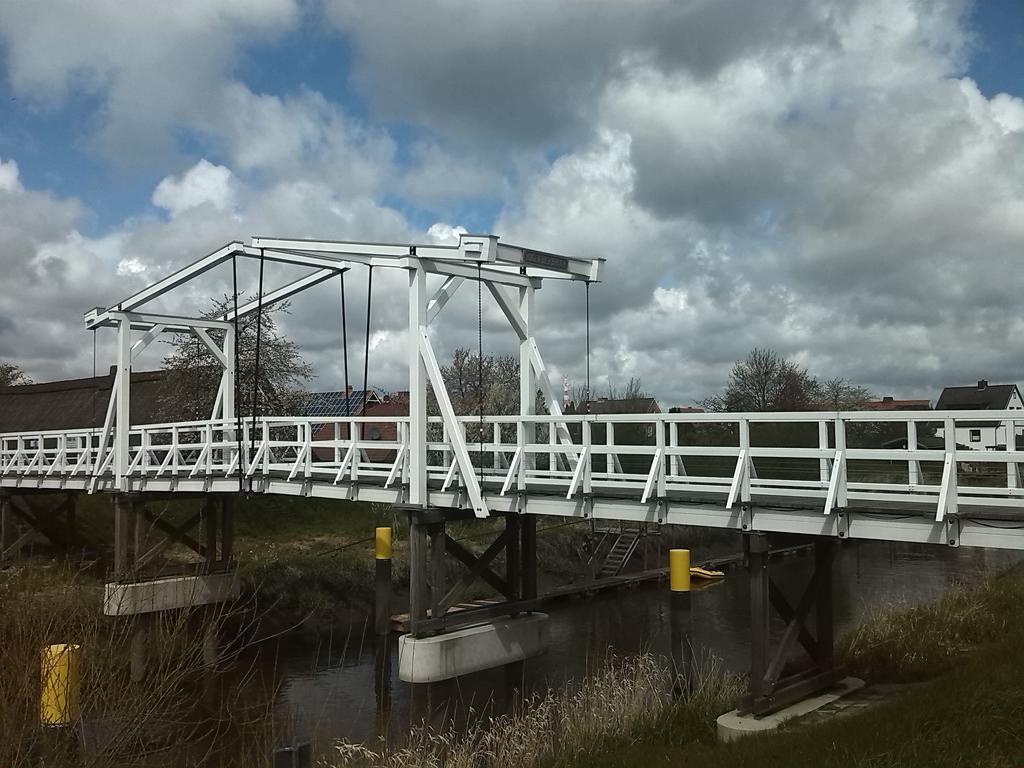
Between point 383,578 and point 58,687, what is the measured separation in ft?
33.2

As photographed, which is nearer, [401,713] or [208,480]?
[401,713]

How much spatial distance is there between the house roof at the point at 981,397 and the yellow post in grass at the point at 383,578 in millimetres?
54428

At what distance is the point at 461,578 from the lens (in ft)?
44.6

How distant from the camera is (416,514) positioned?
43.2 ft

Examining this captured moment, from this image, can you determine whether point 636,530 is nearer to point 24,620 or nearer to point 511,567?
point 511,567

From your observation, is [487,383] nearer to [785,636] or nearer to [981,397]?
[785,636]

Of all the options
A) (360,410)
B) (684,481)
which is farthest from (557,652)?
(360,410)

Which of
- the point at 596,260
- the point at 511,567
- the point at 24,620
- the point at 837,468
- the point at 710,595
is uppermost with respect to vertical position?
the point at 596,260

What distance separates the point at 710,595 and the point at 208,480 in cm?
1232

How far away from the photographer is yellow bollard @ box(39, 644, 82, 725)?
5.59m

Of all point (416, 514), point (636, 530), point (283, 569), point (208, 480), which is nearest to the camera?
point (416, 514)

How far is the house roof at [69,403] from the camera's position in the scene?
104 feet

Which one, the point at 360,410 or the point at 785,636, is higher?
the point at 360,410

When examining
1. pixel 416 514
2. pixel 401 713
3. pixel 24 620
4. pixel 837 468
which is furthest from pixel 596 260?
pixel 24 620
